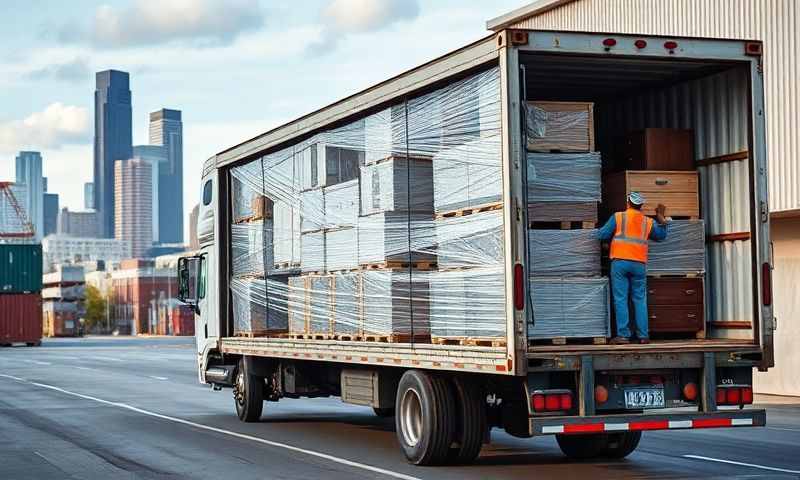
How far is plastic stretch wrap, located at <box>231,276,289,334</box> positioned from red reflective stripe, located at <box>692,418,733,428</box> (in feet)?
20.2

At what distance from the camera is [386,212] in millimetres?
12812

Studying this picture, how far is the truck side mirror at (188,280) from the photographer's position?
1980cm

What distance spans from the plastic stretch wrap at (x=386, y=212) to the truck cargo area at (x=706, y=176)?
0.47 meters

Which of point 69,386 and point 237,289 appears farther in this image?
point 69,386

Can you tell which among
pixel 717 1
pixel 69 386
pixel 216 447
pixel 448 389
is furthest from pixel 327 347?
pixel 69 386

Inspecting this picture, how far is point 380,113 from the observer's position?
13141 millimetres

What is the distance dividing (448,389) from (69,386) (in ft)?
63.4

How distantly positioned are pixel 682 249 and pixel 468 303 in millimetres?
2076

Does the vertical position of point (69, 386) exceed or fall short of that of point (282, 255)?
it falls short

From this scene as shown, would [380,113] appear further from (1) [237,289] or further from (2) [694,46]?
(1) [237,289]

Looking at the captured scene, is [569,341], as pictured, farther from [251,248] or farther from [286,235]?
[251,248]

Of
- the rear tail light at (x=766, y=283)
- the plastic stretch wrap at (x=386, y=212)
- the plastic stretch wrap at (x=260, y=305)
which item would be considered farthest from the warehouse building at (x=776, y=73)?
the rear tail light at (x=766, y=283)

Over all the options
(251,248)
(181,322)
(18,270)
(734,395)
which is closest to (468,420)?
(734,395)

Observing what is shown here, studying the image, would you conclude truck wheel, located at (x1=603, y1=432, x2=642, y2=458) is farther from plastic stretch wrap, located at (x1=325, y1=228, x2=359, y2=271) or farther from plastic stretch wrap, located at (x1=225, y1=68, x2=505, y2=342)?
plastic stretch wrap, located at (x1=325, y1=228, x2=359, y2=271)
